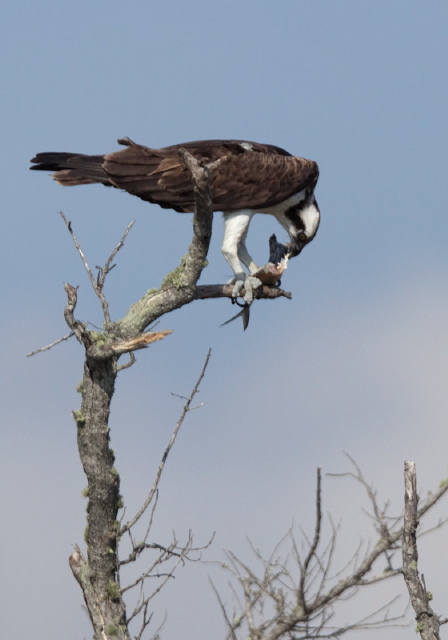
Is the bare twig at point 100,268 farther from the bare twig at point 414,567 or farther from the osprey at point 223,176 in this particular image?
the bare twig at point 414,567

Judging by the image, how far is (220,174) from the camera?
26.3 ft

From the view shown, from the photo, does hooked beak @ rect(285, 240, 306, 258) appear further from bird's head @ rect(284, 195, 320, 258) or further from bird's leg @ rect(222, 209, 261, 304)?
bird's leg @ rect(222, 209, 261, 304)

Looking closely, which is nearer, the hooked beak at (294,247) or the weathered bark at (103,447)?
the weathered bark at (103,447)

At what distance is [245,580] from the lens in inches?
259

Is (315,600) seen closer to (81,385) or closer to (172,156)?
(81,385)

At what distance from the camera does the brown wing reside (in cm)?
779

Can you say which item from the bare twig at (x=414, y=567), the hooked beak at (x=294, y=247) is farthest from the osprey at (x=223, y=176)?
the bare twig at (x=414, y=567)

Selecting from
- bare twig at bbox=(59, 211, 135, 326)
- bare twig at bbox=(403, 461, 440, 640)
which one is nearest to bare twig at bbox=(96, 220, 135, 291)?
bare twig at bbox=(59, 211, 135, 326)

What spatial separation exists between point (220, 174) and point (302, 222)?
143 centimetres

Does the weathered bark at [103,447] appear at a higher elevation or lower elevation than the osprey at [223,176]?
lower

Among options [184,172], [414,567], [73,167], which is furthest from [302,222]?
[414,567]

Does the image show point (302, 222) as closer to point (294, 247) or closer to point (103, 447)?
point (294, 247)

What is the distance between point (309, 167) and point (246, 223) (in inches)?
40.5

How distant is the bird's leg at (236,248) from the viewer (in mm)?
8102
